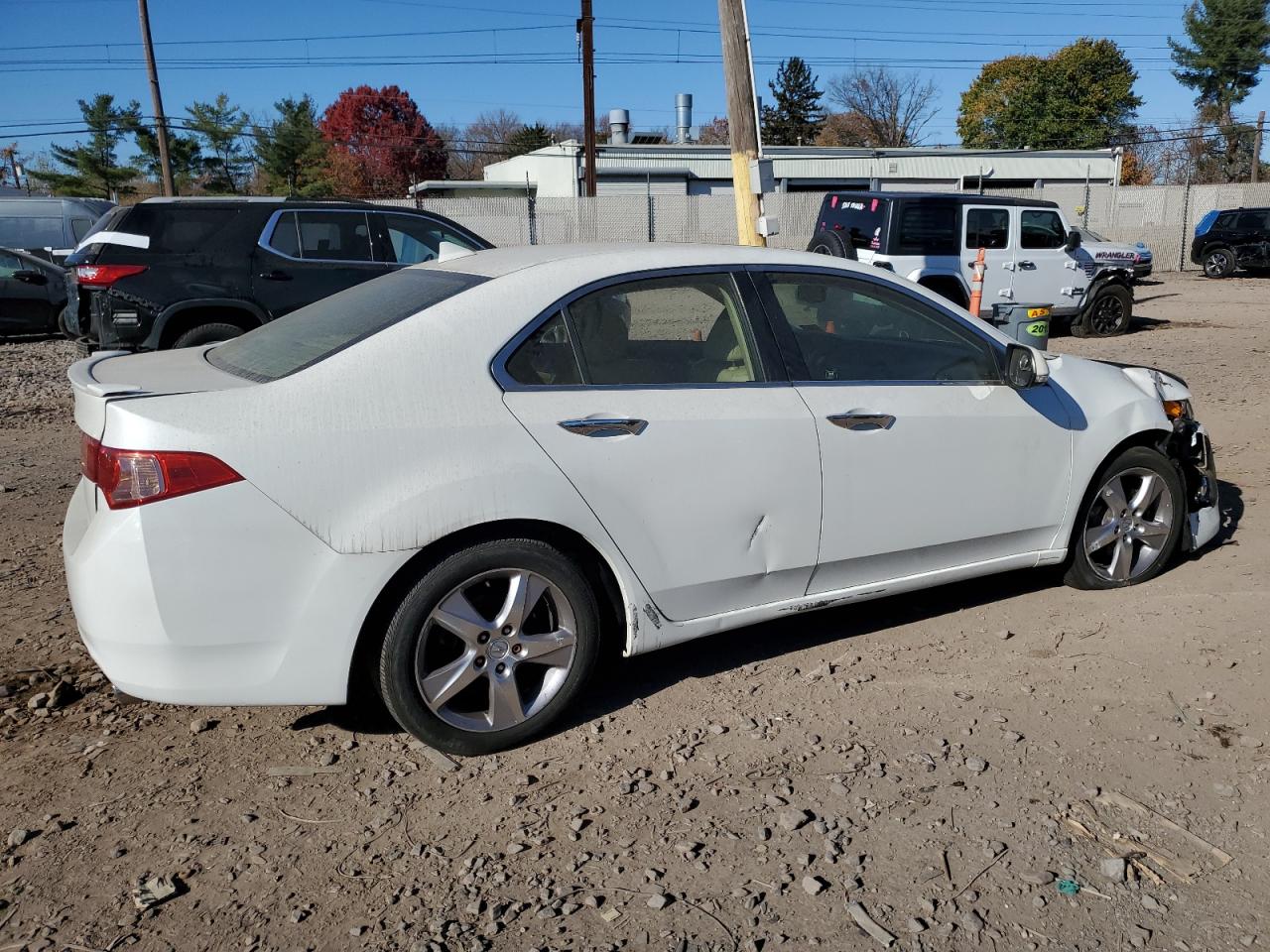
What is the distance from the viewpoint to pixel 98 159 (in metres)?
45.0

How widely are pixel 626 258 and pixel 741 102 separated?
6742 millimetres

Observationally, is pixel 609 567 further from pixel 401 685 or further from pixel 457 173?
pixel 457 173

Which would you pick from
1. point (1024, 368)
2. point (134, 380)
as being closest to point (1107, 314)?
point (1024, 368)

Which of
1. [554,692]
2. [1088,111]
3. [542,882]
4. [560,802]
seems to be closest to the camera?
[542,882]

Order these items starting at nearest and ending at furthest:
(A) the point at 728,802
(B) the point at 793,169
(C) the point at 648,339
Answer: (A) the point at 728,802 < (C) the point at 648,339 < (B) the point at 793,169

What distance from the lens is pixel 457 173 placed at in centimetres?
7062

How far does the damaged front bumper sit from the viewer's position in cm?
482

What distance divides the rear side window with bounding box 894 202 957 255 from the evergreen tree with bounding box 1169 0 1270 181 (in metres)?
53.8

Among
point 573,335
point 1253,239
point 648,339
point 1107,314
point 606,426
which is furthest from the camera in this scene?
point 1253,239

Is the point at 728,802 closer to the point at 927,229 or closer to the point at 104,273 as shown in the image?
the point at 104,273

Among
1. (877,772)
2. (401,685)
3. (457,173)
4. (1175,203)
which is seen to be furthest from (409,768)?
(457,173)

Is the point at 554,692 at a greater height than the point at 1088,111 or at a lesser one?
lesser

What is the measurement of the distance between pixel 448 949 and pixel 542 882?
0.33 meters

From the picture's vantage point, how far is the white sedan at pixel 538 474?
9.81ft
